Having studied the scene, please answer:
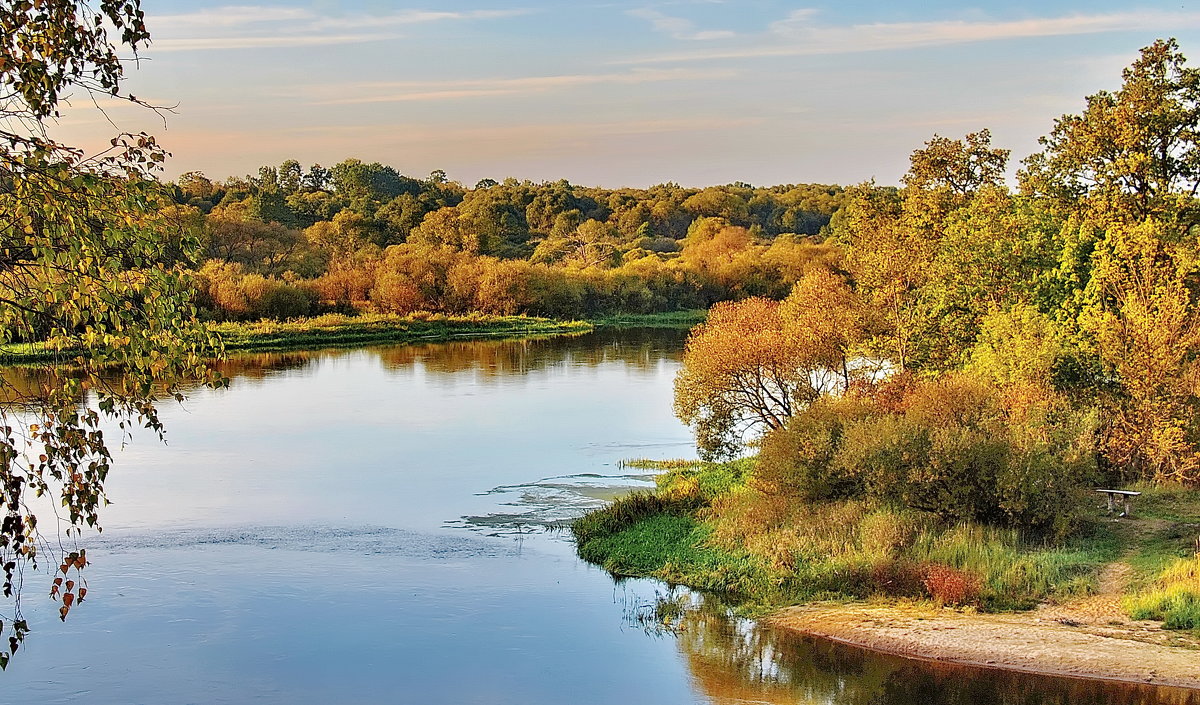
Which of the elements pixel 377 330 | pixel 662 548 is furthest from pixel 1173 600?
pixel 377 330

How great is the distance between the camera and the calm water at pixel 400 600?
47.7 feet

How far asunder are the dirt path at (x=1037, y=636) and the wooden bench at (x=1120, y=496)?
9.44 feet

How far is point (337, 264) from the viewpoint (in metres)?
76.9

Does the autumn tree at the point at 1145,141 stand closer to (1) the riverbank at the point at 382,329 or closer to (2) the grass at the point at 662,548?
(2) the grass at the point at 662,548

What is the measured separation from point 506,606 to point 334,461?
12120mm

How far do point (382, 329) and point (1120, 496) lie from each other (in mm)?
48458

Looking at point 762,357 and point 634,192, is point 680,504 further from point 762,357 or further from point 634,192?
point 634,192

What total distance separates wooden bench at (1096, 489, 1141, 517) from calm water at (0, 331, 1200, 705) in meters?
6.53

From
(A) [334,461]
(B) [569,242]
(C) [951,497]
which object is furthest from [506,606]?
(B) [569,242]

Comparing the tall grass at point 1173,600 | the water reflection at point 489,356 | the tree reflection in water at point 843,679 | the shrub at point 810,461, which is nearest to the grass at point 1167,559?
the tall grass at point 1173,600

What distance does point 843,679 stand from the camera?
14.7 meters

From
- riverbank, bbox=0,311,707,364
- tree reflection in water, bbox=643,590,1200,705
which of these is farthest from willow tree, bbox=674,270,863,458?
riverbank, bbox=0,311,707,364

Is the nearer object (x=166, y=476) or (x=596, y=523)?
(x=596, y=523)

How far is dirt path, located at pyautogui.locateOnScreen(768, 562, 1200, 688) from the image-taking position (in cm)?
1432
